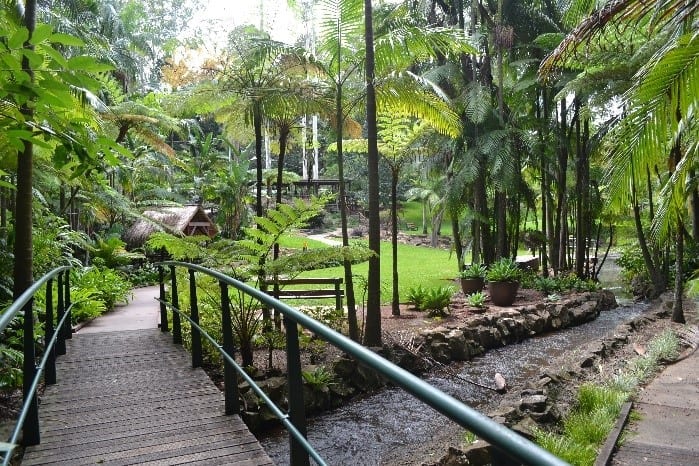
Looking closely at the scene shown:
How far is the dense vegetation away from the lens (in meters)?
3.68

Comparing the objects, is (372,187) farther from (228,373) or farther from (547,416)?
(228,373)

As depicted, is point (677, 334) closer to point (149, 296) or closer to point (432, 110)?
point (432, 110)

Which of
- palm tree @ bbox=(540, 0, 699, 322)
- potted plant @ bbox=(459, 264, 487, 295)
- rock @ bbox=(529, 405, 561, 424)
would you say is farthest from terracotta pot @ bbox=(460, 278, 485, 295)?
palm tree @ bbox=(540, 0, 699, 322)

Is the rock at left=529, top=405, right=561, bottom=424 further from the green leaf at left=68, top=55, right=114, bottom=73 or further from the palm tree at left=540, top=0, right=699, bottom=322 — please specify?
the green leaf at left=68, top=55, right=114, bottom=73

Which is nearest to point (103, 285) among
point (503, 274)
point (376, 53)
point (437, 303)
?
point (437, 303)

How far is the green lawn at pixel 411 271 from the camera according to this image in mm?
14812

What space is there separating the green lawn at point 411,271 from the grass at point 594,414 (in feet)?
19.4

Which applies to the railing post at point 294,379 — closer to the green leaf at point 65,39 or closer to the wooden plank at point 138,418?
the wooden plank at point 138,418

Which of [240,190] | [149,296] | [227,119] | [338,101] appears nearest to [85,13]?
[240,190]

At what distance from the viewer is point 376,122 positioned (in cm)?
854

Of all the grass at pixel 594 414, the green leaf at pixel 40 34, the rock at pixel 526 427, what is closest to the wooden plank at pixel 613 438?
the grass at pixel 594 414

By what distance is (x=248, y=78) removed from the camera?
8289 mm

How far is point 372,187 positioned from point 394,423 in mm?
3273

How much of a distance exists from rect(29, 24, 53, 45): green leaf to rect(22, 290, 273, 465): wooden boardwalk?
1978mm
